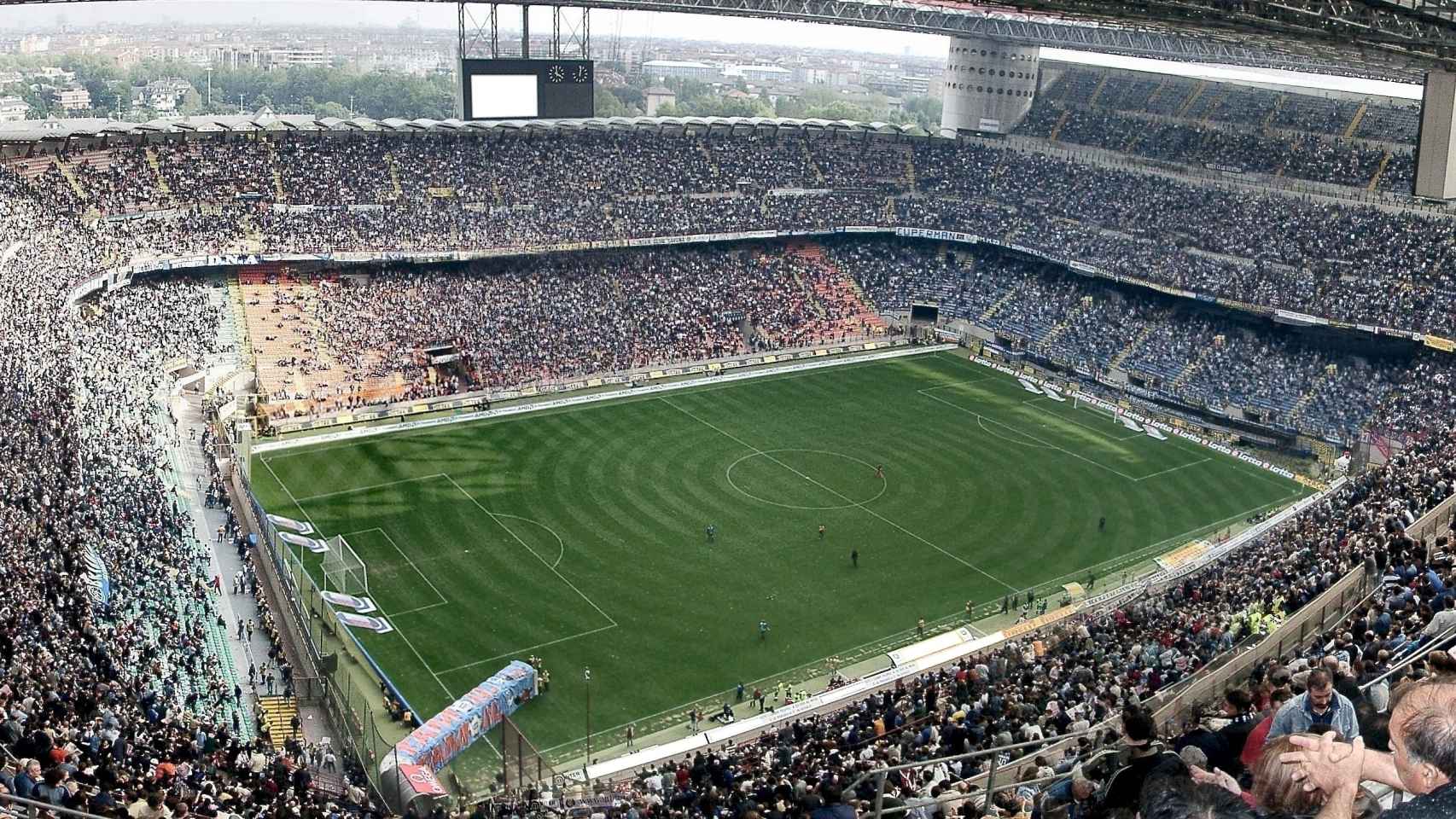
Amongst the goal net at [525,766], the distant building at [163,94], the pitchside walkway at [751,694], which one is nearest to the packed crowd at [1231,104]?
the pitchside walkway at [751,694]

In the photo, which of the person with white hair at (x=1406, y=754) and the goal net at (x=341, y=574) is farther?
the goal net at (x=341, y=574)

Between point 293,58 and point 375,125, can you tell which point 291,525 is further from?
point 293,58

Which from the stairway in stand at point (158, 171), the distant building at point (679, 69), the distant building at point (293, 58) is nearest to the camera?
the stairway in stand at point (158, 171)

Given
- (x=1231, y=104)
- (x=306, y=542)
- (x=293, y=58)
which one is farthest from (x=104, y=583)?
(x=293, y=58)

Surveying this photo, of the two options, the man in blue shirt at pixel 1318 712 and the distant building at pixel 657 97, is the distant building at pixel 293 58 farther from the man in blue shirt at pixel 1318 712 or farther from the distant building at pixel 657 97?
the man in blue shirt at pixel 1318 712

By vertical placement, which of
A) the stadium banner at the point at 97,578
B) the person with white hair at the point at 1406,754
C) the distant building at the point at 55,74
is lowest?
the stadium banner at the point at 97,578

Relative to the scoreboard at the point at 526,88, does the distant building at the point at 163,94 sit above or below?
below

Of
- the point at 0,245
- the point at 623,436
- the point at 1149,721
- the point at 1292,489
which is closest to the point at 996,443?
the point at 1292,489
